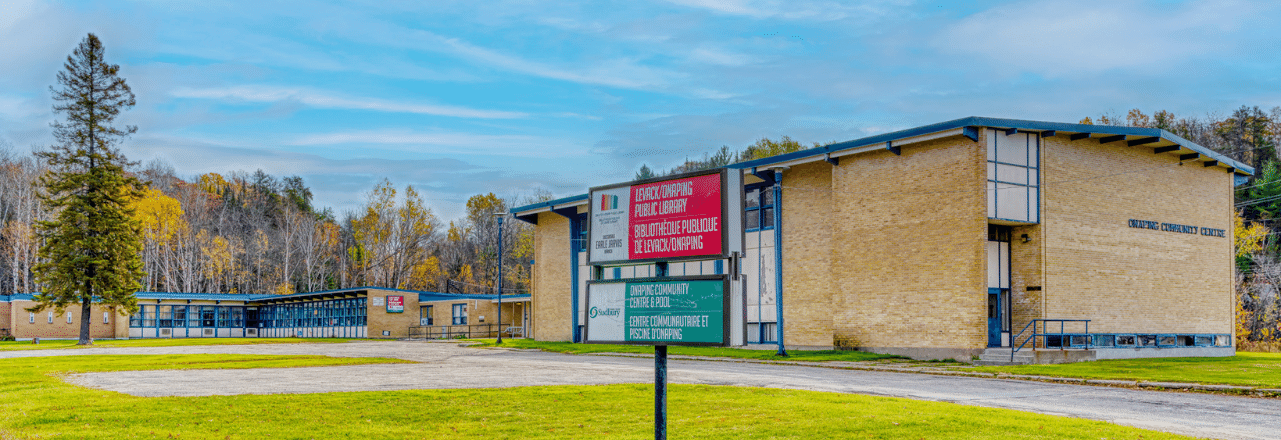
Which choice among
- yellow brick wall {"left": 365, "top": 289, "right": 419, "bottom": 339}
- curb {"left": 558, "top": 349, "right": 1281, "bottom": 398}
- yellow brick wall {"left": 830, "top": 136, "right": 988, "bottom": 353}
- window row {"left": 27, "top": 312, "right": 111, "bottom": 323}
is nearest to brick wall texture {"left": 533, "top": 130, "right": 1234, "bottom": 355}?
yellow brick wall {"left": 830, "top": 136, "right": 988, "bottom": 353}

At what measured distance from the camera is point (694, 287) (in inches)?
386

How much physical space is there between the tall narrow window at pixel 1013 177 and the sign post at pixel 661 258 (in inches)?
803

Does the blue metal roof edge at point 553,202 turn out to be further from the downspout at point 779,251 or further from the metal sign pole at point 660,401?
the metal sign pole at point 660,401

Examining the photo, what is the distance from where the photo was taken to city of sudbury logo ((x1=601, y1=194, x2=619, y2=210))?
1077 cm

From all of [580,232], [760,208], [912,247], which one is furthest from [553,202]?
[912,247]

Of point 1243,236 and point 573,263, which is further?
point 573,263

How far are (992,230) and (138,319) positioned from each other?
6567 centimetres

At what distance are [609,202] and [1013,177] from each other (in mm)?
21559

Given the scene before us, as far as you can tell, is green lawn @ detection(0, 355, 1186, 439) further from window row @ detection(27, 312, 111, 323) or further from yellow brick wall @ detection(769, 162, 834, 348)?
window row @ detection(27, 312, 111, 323)

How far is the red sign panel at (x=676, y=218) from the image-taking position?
9.82 metres

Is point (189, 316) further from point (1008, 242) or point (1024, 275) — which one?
point (1024, 275)

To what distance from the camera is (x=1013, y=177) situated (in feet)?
95.0

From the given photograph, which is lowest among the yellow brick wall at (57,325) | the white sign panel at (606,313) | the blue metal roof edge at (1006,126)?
the yellow brick wall at (57,325)

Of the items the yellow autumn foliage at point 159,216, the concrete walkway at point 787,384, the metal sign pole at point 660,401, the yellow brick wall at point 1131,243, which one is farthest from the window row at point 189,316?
the metal sign pole at point 660,401
